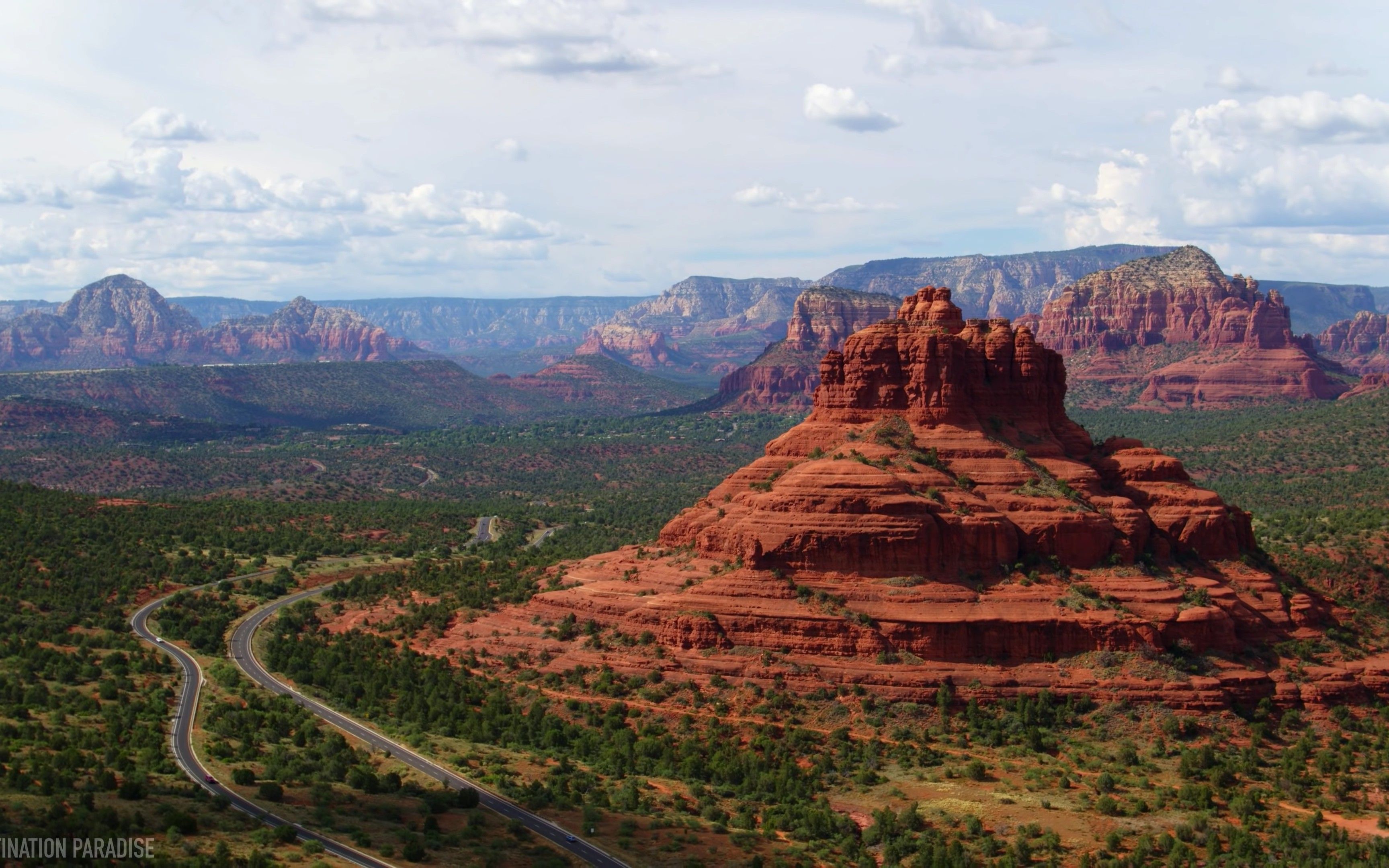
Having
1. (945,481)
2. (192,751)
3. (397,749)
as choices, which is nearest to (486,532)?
(945,481)

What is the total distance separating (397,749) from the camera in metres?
88.6

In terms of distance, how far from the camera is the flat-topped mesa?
95.8 meters

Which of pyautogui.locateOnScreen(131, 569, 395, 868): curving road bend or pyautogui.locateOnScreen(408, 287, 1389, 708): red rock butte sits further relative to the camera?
pyautogui.locateOnScreen(408, 287, 1389, 708): red rock butte

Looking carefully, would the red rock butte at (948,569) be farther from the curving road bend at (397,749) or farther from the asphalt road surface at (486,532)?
the asphalt road surface at (486,532)

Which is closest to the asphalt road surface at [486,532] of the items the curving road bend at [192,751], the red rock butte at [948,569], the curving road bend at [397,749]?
the curving road bend at [397,749]

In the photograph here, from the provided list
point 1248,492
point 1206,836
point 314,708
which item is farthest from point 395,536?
point 1206,836

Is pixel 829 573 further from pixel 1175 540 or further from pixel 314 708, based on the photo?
pixel 314 708

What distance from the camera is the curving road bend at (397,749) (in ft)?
237

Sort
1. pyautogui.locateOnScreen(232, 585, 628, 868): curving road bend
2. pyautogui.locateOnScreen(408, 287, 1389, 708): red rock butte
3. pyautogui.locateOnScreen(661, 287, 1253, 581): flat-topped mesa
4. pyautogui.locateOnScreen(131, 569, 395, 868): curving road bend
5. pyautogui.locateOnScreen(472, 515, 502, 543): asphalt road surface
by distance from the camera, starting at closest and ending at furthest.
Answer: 1. pyautogui.locateOnScreen(131, 569, 395, 868): curving road bend
2. pyautogui.locateOnScreen(232, 585, 628, 868): curving road bend
3. pyautogui.locateOnScreen(408, 287, 1389, 708): red rock butte
4. pyautogui.locateOnScreen(661, 287, 1253, 581): flat-topped mesa
5. pyautogui.locateOnScreen(472, 515, 502, 543): asphalt road surface

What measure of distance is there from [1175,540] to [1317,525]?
47293 millimetres

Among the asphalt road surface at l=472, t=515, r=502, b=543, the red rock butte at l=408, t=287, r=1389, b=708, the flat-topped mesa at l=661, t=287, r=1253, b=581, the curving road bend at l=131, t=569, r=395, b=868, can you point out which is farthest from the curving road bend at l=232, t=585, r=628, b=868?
the asphalt road surface at l=472, t=515, r=502, b=543

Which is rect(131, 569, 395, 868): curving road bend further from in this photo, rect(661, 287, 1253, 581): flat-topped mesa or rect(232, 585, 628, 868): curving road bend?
rect(661, 287, 1253, 581): flat-topped mesa

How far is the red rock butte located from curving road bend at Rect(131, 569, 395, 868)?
17.4 metres

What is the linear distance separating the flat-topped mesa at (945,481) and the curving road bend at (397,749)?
24051 mm
